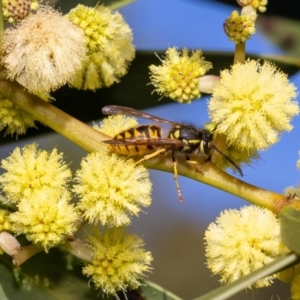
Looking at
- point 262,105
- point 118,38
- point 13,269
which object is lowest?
point 13,269

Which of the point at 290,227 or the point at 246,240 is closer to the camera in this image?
the point at 290,227

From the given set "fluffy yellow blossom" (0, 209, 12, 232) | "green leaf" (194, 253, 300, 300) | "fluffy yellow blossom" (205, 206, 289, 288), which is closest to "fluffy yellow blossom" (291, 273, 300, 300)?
"fluffy yellow blossom" (205, 206, 289, 288)

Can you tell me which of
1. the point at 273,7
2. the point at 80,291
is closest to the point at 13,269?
the point at 80,291

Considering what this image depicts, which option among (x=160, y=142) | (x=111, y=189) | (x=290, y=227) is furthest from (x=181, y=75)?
(x=290, y=227)

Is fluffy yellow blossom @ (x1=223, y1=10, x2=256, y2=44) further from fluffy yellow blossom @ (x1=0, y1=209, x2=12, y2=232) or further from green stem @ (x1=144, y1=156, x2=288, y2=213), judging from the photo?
fluffy yellow blossom @ (x1=0, y1=209, x2=12, y2=232)

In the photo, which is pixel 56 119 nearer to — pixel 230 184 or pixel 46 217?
pixel 46 217

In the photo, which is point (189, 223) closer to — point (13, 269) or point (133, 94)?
point (133, 94)

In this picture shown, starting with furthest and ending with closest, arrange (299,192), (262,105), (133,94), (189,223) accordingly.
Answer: (189,223)
(133,94)
(299,192)
(262,105)
